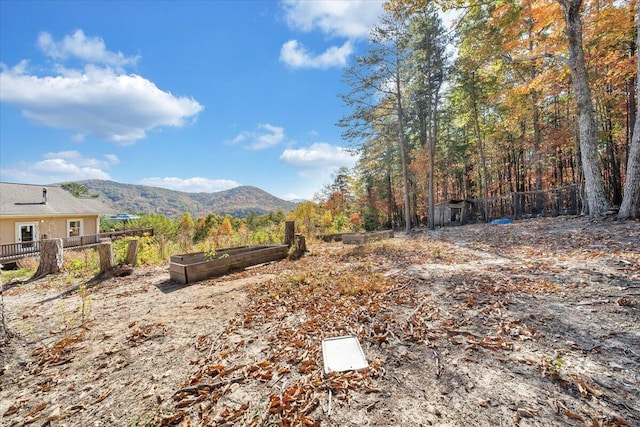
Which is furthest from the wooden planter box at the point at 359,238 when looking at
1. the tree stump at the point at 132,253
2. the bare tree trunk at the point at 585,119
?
the bare tree trunk at the point at 585,119

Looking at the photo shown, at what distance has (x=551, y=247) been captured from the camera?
5488mm

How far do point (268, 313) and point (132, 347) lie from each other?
1.39 meters

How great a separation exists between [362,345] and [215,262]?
386cm

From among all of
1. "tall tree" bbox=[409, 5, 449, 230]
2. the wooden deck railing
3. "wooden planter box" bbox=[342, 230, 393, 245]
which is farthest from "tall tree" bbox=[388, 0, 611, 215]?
the wooden deck railing

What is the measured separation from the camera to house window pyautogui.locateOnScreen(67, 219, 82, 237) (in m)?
17.3

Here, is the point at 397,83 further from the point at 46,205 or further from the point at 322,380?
the point at 46,205

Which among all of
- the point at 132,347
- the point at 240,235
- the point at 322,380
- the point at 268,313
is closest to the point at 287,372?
the point at 322,380

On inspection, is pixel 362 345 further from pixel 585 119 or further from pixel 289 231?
pixel 585 119

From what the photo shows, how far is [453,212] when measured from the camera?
16547mm

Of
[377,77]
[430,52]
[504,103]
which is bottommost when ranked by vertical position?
[504,103]

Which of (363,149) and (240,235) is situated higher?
(363,149)

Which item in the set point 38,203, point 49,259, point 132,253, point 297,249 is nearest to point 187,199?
point 38,203

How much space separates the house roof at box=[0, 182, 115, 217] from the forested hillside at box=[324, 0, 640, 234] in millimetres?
19037

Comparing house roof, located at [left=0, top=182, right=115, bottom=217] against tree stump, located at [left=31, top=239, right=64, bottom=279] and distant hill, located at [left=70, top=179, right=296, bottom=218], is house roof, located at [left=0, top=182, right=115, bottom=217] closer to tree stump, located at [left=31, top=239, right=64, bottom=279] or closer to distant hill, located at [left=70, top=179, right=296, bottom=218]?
tree stump, located at [left=31, top=239, right=64, bottom=279]
